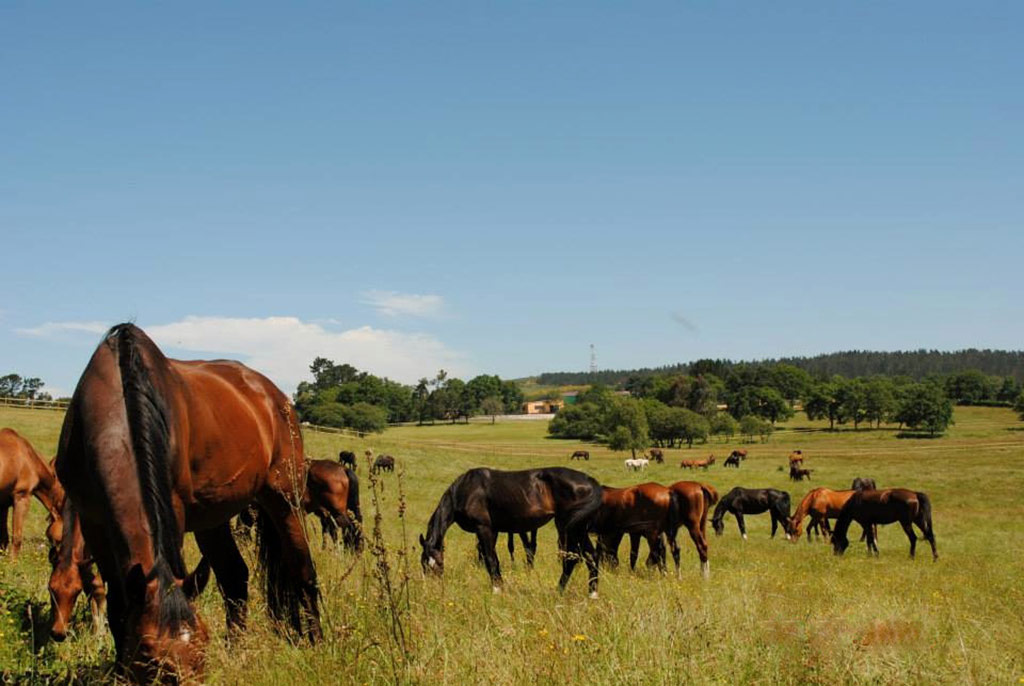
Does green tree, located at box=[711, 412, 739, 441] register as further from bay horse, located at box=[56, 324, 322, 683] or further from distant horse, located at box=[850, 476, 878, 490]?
bay horse, located at box=[56, 324, 322, 683]

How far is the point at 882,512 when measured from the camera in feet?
70.6

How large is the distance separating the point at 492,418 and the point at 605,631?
14921 centimetres

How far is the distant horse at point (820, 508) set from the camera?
24.1 m

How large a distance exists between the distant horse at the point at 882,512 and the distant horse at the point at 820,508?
7.33 feet

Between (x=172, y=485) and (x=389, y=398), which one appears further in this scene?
(x=389, y=398)

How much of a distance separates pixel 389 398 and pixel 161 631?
137768 millimetres

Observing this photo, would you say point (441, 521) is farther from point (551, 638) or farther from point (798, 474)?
point (798, 474)

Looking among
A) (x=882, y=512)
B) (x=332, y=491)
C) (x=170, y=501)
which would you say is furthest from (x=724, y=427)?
(x=170, y=501)

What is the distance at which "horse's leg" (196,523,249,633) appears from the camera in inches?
246

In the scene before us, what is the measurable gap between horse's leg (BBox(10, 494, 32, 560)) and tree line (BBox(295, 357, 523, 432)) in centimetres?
8383

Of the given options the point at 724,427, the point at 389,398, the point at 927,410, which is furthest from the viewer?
the point at 389,398

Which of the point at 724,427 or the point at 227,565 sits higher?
the point at 227,565

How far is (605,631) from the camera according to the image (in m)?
4.96

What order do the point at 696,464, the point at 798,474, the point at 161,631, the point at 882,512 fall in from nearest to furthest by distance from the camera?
the point at 161,631 → the point at 882,512 → the point at 798,474 → the point at 696,464
